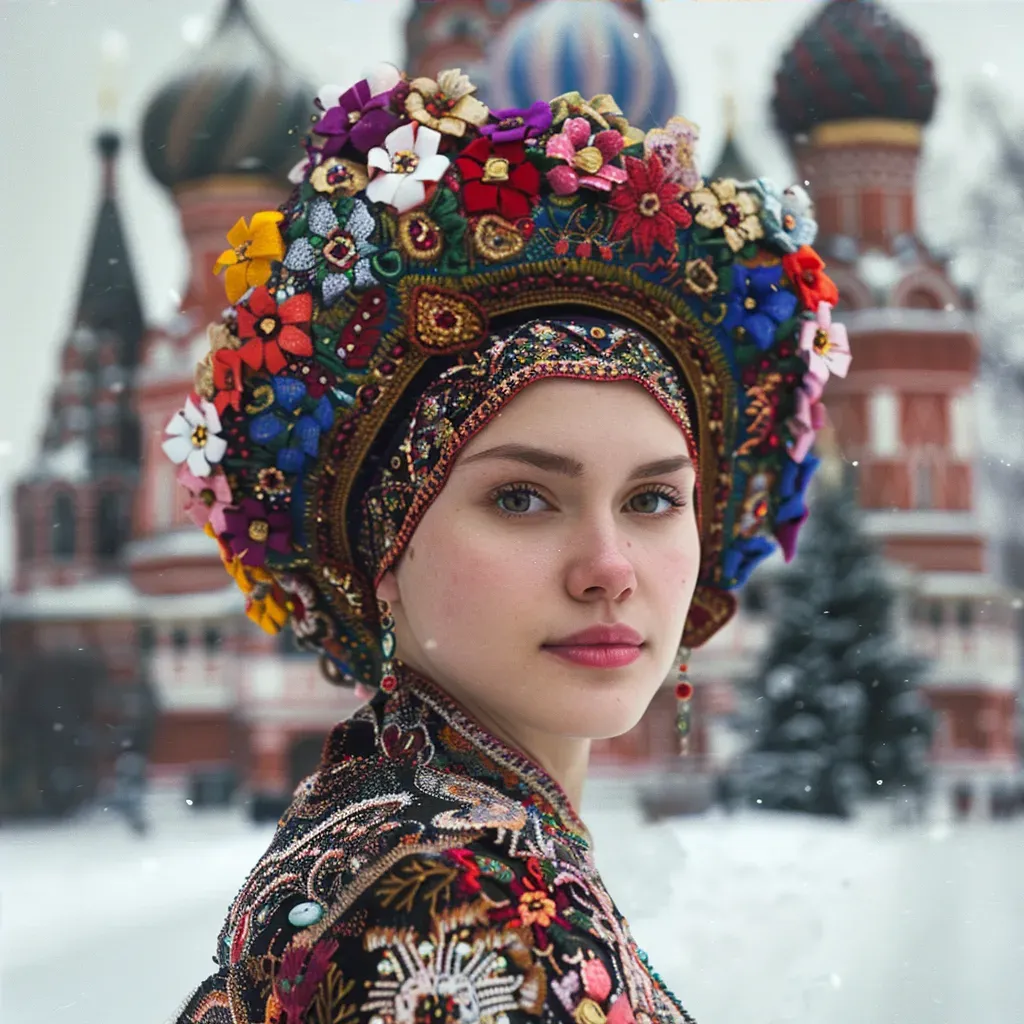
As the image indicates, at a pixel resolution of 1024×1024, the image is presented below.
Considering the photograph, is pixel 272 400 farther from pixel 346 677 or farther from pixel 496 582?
pixel 346 677

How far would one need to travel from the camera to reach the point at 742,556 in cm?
217

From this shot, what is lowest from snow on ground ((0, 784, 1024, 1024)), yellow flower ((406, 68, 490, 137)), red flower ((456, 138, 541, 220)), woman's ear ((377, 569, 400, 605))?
snow on ground ((0, 784, 1024, 1024))

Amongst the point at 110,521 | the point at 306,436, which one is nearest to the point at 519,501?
the point at 306,436

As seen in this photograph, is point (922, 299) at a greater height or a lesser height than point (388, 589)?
greater

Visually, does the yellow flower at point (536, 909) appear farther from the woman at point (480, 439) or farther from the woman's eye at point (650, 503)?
the woman's eye at point (650, 503)

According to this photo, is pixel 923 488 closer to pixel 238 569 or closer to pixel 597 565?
pixel 238 569

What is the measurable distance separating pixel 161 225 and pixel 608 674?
4486mm

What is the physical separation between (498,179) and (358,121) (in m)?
0.22

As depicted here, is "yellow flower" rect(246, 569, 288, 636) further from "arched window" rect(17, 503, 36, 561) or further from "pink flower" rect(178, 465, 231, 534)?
"arched window" rect(17, 503, 36, 561)

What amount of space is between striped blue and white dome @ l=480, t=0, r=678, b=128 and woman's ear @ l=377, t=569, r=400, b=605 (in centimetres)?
304

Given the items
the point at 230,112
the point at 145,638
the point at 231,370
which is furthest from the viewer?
the point at 145,638

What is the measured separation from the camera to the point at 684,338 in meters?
1.86

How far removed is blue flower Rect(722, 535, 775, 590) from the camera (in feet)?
7.07

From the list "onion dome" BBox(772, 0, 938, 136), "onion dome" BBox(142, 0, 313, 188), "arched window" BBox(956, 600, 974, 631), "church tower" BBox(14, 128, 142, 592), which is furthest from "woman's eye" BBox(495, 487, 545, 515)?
"arched window" BBox(956, 600, 974, 631)
